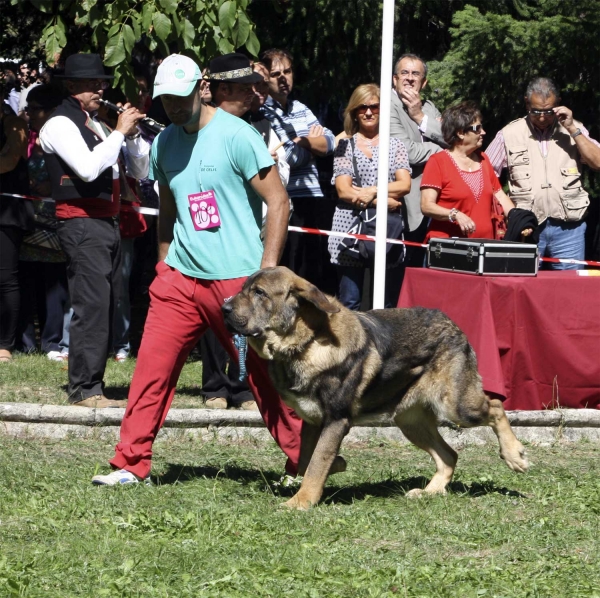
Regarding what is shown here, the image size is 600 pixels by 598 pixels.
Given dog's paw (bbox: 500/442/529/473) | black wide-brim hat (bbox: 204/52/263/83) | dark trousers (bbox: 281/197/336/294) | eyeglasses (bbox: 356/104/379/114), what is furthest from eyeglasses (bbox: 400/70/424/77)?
dog's paw (bbox: 500/442/529/473)

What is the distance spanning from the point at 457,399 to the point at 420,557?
137cm

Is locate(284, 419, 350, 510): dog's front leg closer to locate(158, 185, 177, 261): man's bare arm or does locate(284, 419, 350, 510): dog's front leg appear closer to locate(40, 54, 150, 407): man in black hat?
locate(158, 185, 177, 261): man's bare arm

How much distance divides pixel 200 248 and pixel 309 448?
1168mm

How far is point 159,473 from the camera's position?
246 inches

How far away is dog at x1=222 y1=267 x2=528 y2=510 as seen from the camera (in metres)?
5.36

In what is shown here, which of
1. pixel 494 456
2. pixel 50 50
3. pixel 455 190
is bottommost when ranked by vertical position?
pixel 494 456

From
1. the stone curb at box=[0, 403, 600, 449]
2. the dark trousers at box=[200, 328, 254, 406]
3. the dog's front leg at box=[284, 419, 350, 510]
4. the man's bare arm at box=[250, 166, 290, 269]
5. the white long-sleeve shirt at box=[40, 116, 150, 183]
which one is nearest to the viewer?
the dog's front leg at box=[284, 419, 350, 510]

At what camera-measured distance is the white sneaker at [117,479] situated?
5711mm

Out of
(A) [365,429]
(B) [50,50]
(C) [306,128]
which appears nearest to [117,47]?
(B) [50,50]

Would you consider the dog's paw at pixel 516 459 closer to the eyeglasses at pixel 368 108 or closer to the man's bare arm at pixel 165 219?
the man's bare arm at pixel 165 219

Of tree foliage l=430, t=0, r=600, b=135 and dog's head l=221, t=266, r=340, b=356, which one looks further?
tree foliage l=430, t=0, r=600, b=135

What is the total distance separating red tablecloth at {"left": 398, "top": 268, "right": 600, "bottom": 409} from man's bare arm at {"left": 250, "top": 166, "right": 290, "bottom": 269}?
2441mm

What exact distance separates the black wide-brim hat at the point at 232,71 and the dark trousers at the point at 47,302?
153 inches

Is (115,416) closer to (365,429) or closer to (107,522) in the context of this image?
(365,429)
